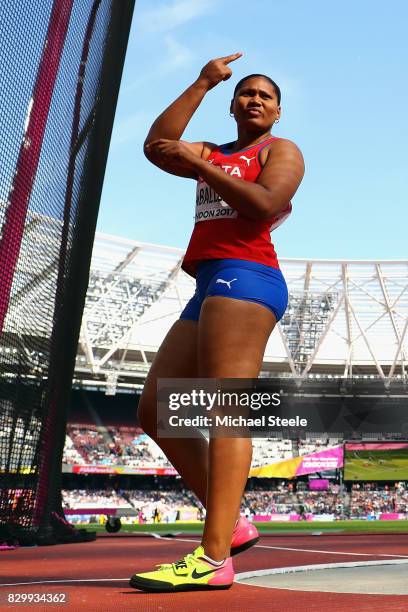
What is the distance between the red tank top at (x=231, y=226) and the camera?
253 centimetres

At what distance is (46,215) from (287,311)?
102 feet

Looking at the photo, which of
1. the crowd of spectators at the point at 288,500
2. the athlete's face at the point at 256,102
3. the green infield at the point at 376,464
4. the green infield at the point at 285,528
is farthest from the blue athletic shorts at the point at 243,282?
the green infield at the point at 376,464

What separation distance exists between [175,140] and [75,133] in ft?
8.44

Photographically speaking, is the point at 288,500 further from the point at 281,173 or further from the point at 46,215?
the point at 281,173

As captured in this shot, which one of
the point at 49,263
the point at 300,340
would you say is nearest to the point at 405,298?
the point at 300,340

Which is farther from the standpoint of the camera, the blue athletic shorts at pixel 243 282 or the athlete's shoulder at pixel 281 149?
the athlete's shoulder at pixel 281 149

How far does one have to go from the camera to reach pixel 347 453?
122ft

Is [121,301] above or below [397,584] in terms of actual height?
above

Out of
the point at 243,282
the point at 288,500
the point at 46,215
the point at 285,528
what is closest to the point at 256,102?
the point at 243,282

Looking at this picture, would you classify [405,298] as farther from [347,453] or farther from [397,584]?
[397,584]

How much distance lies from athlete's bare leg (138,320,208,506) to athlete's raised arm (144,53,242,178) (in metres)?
0.58

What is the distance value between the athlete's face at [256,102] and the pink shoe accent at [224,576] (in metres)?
1.51

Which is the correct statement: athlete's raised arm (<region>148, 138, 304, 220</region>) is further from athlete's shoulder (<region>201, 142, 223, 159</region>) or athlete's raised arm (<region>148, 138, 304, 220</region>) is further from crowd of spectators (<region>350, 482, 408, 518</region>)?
crowd of spectators (<region>350, 482, 408, 518</region>)

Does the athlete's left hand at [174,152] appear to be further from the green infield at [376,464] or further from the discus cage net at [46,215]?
the green infield at [376,464]
